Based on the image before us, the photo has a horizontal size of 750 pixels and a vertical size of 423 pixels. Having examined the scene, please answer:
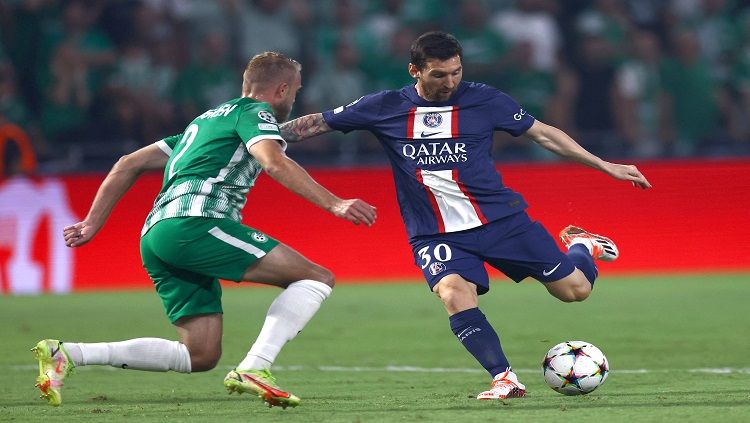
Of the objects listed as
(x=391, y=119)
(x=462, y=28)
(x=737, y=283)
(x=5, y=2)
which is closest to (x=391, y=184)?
(x=462, y=28)

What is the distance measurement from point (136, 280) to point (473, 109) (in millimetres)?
7385

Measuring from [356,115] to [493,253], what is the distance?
1.04 metres

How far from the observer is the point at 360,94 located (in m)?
Result: 14.8

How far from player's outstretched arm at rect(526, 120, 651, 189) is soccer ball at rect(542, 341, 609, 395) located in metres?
0.99

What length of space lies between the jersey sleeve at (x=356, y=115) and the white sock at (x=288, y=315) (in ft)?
4.29

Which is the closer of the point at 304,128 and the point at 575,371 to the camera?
the point at 575,371

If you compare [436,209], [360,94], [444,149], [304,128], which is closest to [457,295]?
[436,209]

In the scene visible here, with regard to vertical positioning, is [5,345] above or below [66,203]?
below

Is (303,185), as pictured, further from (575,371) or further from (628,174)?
(628,174)

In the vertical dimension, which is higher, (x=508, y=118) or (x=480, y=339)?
(x=508, y=118)

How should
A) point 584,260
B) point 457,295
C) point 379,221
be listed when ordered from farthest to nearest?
point 379,221 < point 584,260 < point 457,295

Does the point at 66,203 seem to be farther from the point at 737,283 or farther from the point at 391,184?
the point at 737,283

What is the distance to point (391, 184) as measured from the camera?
44.0 ft

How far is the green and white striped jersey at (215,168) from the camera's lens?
19.5 ft
